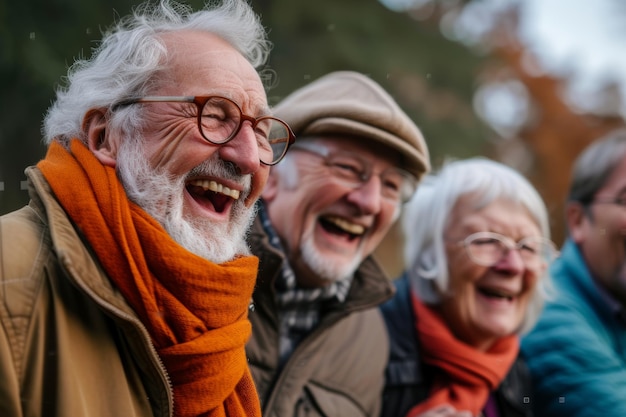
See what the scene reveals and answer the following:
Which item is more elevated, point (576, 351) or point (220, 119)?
point (220, 119)

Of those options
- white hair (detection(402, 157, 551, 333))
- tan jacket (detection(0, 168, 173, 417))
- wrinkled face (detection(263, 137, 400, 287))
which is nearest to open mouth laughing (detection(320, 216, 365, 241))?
wrinkled face (detection(263, 137, 400, 287))

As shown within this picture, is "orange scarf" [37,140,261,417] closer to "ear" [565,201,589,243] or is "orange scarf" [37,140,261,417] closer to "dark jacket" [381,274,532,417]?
"dark jacket" [381,274,532,417]

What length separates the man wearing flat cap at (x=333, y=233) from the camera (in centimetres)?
318

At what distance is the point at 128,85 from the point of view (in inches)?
91.7

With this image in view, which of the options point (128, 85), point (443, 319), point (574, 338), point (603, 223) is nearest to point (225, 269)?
point (128, 85)

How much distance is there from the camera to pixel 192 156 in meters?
2.33

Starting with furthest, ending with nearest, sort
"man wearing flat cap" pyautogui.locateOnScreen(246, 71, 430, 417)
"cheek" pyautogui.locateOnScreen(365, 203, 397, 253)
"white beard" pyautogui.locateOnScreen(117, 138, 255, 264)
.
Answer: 1. "cheek" pyautogui.locateOnScreen(365, 203, 397, 253)
2. "man wearing flat cap" pyautogui.locateOnScreen(246, 71, 430, 417)
3. "white beard" pyautogui.locateOnScreen(117, 138, 255, 264)

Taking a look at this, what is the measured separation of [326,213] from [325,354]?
593 mm

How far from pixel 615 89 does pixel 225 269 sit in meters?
16.2

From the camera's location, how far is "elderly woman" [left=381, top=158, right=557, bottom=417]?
363 centimetres

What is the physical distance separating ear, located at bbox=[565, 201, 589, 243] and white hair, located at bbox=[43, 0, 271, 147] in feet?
7.90

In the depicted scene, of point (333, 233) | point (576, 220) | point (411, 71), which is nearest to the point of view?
point (333, 233)

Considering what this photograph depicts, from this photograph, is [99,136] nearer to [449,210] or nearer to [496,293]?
[449,210]

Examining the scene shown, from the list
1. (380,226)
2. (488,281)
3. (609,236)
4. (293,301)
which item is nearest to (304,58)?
(609,236)
